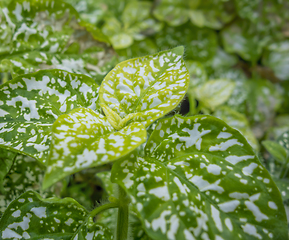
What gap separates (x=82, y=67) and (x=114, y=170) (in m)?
0.58

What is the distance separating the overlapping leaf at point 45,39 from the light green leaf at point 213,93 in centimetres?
69

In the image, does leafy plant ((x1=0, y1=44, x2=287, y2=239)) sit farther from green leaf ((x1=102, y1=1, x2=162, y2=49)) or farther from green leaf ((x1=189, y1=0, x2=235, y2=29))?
green leaf ((x1=189, y1=0, x2=235, y2=29))

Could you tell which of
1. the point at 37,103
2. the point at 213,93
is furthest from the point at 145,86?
the point at 213,93

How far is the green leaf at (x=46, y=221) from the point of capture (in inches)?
21.4

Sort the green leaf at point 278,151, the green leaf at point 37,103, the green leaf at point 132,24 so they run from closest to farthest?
the green leaf at point 37,103
the green leaf at point 278,151
the green leaf at point 132,24

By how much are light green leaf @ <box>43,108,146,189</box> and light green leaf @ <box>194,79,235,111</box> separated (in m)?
0.96

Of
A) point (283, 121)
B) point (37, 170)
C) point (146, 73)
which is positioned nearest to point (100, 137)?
point (146, 73)

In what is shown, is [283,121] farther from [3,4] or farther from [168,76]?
[3,4]

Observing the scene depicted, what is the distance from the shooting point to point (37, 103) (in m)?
0.61

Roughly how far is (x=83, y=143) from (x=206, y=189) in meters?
0.28

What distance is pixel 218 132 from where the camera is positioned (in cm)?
51

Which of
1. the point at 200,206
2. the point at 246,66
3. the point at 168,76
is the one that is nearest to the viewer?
the point at 200,206

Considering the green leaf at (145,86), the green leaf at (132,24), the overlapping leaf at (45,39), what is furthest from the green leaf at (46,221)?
the green leaf at (132,24)

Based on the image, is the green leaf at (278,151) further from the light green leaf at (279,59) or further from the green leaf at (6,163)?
the light green leaf at (279,59)
